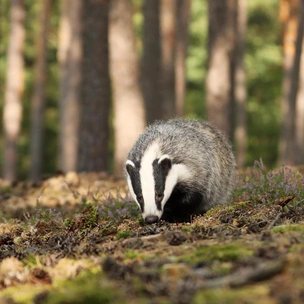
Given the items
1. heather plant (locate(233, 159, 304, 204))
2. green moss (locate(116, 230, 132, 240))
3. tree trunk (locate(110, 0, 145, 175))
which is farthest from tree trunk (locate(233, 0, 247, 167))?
green moss (locate(116, 230, 132, 240))

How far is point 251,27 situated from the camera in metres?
43.7

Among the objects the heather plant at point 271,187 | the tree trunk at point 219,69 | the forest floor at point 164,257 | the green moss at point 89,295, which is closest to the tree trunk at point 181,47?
the tree trunk at point 219,69

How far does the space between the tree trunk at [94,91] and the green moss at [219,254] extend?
10889 mm

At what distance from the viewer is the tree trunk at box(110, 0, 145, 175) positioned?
649 inches

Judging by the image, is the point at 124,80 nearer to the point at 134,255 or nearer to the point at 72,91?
the point at 72,91

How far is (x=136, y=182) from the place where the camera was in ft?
24.7

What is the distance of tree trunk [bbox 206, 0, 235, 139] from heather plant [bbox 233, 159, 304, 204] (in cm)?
890

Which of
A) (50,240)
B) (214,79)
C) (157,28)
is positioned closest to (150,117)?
(157,28)

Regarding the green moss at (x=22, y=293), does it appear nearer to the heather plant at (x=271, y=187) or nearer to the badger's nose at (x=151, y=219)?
the badger's nose at (x=151, y=219)

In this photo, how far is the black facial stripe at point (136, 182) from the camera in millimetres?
7434

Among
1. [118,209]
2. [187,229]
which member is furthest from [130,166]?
[187,229]

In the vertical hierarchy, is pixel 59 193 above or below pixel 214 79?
below

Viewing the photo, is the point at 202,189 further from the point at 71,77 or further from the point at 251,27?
the point at 251,27

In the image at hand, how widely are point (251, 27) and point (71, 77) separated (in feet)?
78.2
